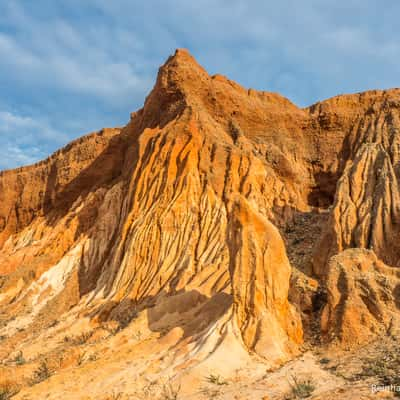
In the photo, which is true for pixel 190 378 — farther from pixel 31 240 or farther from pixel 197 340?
pixel 31 240

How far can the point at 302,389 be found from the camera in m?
8.39

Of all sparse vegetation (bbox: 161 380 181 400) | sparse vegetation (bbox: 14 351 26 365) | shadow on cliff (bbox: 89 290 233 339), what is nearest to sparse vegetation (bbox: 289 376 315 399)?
sparse vegetation (bbox: 161 380 181 400)

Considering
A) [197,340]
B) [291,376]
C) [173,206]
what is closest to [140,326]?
[197,340]

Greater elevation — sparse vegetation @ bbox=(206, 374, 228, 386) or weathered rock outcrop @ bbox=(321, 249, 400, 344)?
weathered rock outcrop @ bbox=(321, 249, 400, 344)

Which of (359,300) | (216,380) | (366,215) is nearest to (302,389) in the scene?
(216,380)

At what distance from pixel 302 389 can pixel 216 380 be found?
2.13 m

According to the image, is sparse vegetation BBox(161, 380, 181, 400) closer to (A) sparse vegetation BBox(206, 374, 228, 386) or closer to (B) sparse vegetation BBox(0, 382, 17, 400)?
(A) sparse vegetation BBox(206, 374, 228, 386)

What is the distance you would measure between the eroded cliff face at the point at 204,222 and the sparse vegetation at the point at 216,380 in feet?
0.93

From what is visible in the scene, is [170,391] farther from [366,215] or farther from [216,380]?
[366,215]

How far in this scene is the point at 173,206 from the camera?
2133 centimetres

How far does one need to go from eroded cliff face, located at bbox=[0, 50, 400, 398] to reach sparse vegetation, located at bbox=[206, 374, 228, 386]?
0.93 ft

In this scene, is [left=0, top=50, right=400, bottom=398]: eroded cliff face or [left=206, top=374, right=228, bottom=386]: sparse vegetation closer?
[left=206, top=374, right=228, bottom=386]: sparse vegetation

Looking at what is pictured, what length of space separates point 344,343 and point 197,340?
3466 millimetres

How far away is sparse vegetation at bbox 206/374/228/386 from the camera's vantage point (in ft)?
32.2
